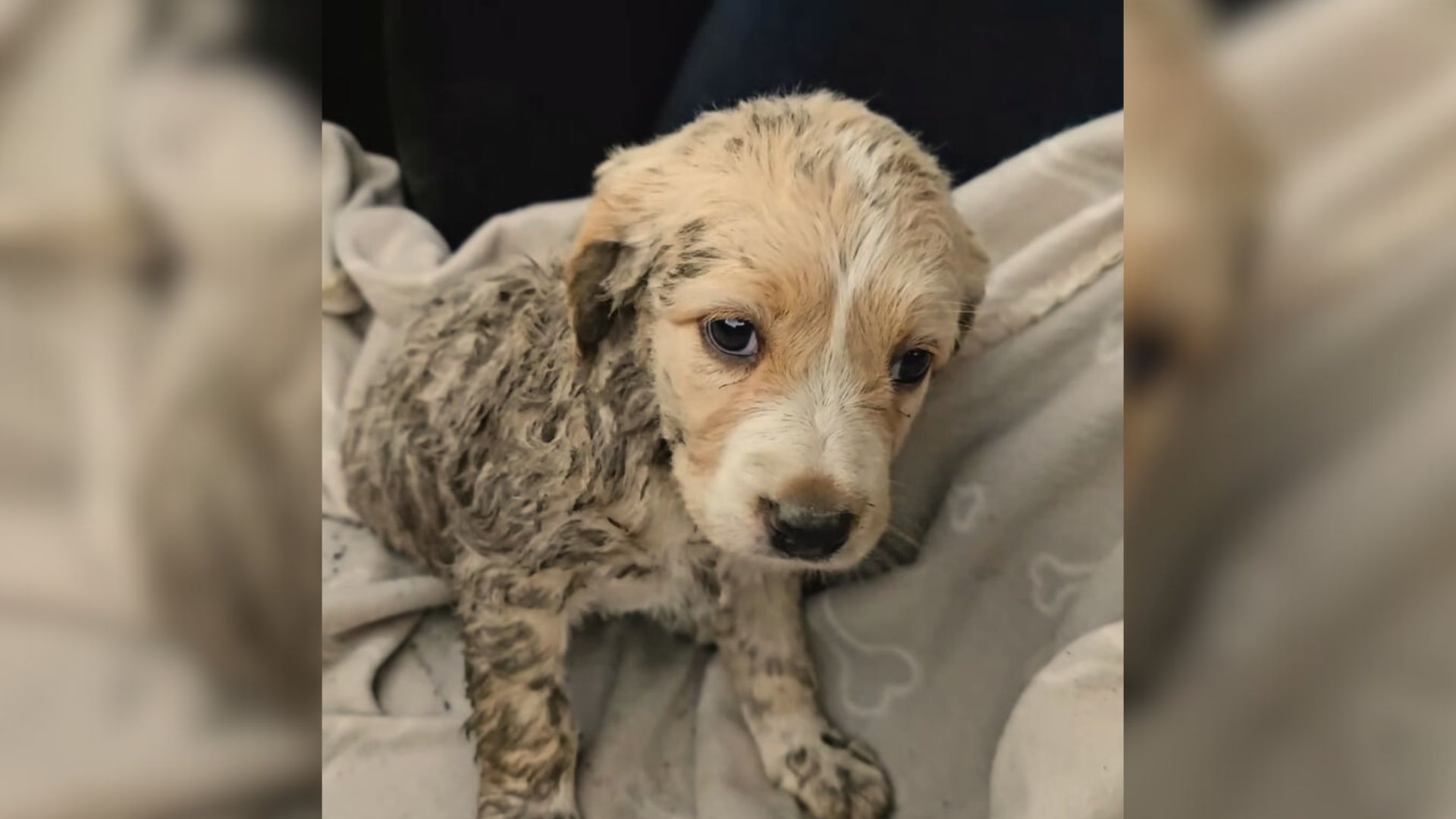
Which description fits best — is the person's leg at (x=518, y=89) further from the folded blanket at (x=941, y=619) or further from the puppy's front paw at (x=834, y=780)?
the puppy's front paw at (x=834, y=780)

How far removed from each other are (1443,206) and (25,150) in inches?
29.2

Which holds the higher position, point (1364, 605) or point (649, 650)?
point (1364, 605)

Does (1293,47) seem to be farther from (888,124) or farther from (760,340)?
(888,124)

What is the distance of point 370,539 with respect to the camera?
2561 mm

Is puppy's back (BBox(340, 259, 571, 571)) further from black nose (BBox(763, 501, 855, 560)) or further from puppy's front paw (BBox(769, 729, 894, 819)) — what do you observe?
puppy's front paw (BBox(769, 729, 894, 819))

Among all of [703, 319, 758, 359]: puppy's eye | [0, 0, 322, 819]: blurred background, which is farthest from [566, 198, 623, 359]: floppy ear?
[0, 0, 322, 819]: blurred background

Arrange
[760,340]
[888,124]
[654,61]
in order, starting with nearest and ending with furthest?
[760,340], [888,124], [654,61]

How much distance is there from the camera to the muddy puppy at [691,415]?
1530 millimetres

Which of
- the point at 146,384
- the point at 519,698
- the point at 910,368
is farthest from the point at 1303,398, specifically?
the point at 519,698

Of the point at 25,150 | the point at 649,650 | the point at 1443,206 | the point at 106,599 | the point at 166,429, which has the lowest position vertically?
the point at 649,650

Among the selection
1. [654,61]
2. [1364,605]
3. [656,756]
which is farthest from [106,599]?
[654,61]

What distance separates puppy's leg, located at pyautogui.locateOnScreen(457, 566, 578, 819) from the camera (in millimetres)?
1940

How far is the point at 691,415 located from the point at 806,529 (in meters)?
0.30

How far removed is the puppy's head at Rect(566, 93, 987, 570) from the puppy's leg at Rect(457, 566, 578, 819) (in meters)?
0.48
